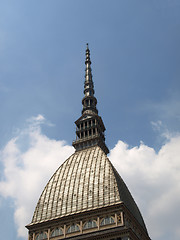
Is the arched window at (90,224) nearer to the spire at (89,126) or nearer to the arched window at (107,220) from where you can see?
the arched window at (107,220)

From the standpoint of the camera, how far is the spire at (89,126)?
91.9 m

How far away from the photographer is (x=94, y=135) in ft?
305

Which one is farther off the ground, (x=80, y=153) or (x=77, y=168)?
(x=80, y=153)

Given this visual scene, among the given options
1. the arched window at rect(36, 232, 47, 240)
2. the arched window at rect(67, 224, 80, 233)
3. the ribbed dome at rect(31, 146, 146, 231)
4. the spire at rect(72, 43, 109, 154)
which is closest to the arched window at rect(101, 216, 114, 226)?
the ribbed dome at rect(31, 146, 146, 231)

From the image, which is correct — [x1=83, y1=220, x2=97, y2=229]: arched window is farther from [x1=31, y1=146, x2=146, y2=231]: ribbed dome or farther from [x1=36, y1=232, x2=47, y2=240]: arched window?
[x1=36, y1=232, x2=47, y2=240]: arched window

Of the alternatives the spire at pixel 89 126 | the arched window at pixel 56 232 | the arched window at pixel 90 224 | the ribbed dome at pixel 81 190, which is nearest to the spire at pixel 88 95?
the spire at pixel 89 126

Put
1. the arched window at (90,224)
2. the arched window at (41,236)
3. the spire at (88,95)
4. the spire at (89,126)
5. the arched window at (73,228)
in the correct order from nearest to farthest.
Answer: the arched window at (90,224)
the arched window at (73,228)
the arched window at (41,236)
the spire at (89,126)
the spire at (88,95)

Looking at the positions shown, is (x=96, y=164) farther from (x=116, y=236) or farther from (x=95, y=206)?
(x=116, y=236)

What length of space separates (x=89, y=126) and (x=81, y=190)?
27.8 meters

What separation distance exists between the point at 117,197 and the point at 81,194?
8.76 m

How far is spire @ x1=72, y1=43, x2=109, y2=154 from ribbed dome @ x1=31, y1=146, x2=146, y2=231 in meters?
8.96

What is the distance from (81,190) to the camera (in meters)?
72.3

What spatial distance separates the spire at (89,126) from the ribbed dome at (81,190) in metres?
8.96

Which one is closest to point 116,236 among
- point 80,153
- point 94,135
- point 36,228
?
point 36,228
